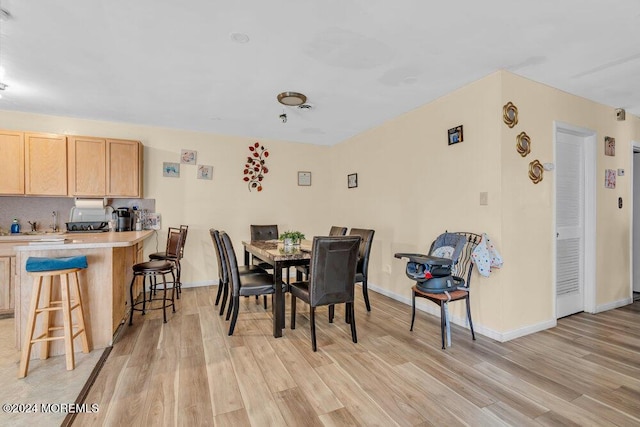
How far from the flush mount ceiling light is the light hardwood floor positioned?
2.46 m

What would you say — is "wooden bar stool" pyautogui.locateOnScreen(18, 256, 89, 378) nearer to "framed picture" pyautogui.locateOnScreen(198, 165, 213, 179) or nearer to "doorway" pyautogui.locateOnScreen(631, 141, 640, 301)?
"framed picture" pyautogui.locateOnScreen(198, 165, 213, 179)

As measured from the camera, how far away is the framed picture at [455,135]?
313cm

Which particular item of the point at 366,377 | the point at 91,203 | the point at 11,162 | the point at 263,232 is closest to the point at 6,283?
the point at 91,203

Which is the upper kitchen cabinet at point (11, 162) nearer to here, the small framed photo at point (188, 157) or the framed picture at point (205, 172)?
the small framed photo at point (188, 157)

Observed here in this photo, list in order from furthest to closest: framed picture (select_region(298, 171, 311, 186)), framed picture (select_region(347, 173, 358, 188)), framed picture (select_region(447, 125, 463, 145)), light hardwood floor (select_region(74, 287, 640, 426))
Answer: framed picture (select_region(298, 171, 311, 186))
framed picture (select_region(347, 173, 358, 188))
framed picture (select_region(447, 125, 463, 145))
light hardwood floor (select_region(74, 287, 640, 426))

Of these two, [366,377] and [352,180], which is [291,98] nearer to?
[352,180]

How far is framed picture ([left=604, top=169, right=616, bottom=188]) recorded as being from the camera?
3588 millimetres

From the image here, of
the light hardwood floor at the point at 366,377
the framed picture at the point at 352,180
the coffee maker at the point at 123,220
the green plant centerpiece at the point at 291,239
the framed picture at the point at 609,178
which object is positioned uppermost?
the framed picture at the point at 352,180

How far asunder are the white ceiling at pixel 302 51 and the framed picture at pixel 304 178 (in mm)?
1926

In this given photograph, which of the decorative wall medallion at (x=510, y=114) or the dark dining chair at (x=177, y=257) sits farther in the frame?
the dark dining chair at (x=177, y=257)

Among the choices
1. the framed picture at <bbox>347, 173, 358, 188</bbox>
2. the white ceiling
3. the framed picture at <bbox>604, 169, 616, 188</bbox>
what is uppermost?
the white ceiling

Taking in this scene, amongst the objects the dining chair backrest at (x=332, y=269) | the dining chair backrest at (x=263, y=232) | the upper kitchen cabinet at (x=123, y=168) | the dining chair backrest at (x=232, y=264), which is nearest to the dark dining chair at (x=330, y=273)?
the dining chair backrest at (x=332, y=269)

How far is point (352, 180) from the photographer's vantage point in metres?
5.16

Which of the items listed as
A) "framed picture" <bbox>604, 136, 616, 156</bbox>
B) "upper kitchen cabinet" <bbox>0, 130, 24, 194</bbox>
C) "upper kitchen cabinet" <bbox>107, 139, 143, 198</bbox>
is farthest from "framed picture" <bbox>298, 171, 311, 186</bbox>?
"framed picture" <bbox>604, 136, 616, 156</bbox>
